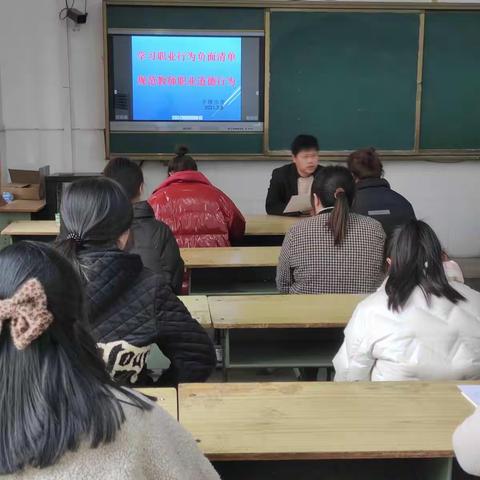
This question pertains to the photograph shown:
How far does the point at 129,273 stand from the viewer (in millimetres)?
1814

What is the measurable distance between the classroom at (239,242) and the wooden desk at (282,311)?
1 cm

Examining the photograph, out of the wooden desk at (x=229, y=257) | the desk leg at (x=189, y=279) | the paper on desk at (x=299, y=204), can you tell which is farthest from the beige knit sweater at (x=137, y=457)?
the paper on desk at (x=299, y=204)

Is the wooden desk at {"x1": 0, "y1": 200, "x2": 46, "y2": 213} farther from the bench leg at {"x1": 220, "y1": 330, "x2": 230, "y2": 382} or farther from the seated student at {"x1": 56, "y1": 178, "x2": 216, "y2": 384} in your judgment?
the seated student at {"x1": 56, "y1": 178, "x2": 216, "y2": 384}

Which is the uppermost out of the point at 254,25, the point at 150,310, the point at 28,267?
the point at 254,25

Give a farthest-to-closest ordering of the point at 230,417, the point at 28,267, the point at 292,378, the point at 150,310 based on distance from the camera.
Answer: the point at 292,378 < the point at 150,310 < the point at 230,417 < the point at 28,267

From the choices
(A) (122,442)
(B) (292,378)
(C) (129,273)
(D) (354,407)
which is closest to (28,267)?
(A) (122,442)

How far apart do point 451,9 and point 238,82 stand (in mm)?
1896

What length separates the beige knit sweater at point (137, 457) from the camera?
939mm

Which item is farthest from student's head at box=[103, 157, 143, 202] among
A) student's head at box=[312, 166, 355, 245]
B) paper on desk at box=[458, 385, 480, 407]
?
paper on desk at box=[458, 385, 480, 407]

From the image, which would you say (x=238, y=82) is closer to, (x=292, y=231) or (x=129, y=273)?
(x=292, y=231)

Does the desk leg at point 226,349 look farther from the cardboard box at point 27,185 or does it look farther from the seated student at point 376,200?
the cardboard box at point 27,185

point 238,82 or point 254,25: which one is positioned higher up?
point 254,25

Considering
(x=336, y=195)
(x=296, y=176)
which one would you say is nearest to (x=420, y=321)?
(x=336, y=195)

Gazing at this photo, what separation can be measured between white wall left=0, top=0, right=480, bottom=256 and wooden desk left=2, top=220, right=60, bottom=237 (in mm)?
1553
